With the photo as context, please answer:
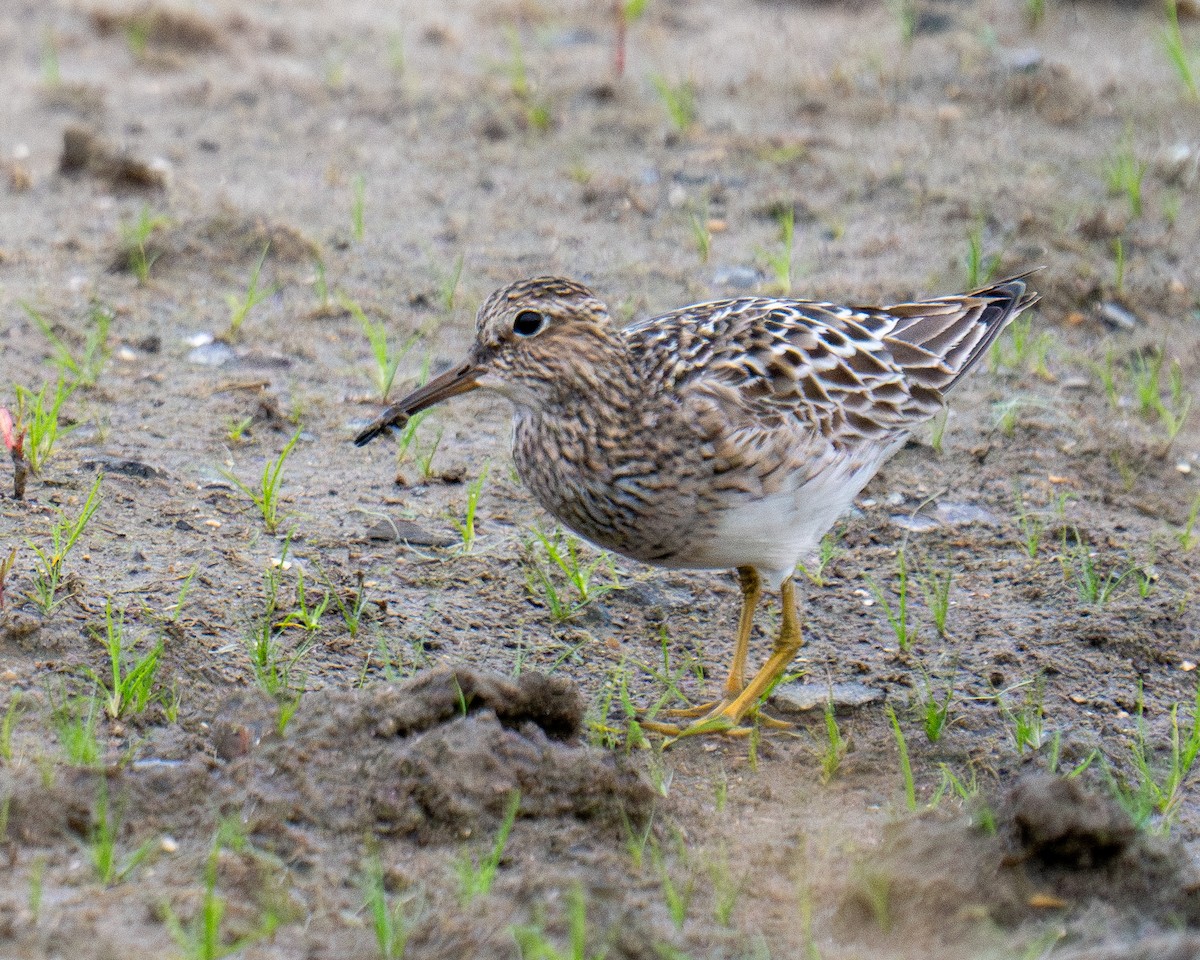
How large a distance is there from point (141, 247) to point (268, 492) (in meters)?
2.31

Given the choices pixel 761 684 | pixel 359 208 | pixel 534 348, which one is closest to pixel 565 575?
pixel 761 684

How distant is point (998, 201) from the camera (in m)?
8.62

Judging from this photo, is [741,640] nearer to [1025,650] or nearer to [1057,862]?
[1025,650]

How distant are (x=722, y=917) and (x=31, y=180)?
19.8 ft

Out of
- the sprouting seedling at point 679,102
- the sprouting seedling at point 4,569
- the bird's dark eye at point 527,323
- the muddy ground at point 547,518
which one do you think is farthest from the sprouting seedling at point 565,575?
the sprouting seedling at point 679,102

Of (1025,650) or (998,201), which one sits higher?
(998,201)

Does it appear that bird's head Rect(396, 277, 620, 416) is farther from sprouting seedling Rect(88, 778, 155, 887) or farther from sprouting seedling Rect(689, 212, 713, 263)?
sprouting seedling Rect(689, 212, 713, 263)

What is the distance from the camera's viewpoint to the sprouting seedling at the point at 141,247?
303 inches

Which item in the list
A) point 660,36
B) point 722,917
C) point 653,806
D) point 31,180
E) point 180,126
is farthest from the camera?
point 660,36

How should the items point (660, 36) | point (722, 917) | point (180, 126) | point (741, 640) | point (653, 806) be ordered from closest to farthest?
point (722, 917) < point (653, 806) < point (741, 640) < point (180, 126) < point (660, 36)

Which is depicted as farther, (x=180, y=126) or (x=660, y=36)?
(x=660, y=36)

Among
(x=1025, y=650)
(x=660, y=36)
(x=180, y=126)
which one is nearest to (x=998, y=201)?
(x=660, y=36)

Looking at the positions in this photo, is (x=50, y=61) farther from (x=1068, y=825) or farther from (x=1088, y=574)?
(x=1068, y=825)

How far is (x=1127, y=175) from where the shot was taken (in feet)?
28.0
